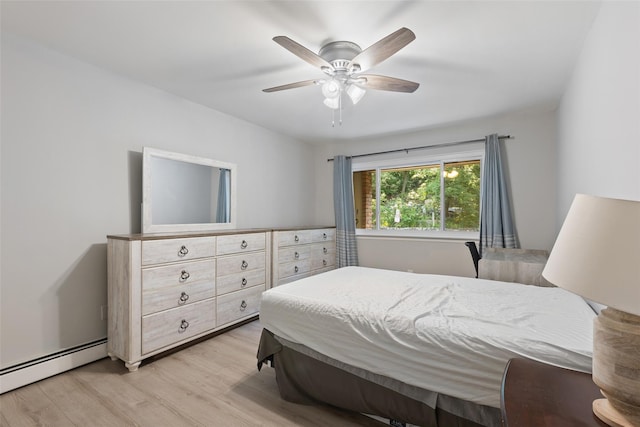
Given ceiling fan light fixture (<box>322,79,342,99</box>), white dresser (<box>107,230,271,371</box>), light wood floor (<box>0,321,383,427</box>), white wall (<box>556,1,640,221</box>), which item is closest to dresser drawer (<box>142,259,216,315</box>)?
white dresser (<box>107,230,271,371</box>)

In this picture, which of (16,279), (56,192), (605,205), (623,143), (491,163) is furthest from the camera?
(491,163)

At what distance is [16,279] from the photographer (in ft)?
6.61

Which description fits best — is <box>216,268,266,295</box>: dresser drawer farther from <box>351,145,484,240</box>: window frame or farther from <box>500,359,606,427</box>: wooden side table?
<box>500,359,606,427</box>: wooden side table

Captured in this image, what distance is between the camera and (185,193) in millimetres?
3010

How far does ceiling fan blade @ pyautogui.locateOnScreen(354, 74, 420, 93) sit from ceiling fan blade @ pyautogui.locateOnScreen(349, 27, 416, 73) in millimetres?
117

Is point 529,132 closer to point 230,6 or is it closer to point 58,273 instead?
point 230,6

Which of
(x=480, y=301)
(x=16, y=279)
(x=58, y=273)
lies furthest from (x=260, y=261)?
(x=480, y=301)

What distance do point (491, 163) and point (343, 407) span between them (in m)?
3.23

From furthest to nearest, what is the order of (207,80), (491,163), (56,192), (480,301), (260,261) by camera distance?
1. (491,163)
2. (260,261)
3. (207,80)
4. (56,192)
5. (480,301)

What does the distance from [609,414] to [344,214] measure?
3.93 metres

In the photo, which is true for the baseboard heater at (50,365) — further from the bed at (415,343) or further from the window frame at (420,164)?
the window frame at (420,164)

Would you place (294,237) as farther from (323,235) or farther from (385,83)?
(385,83)

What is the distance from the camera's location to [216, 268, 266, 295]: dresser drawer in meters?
2.85

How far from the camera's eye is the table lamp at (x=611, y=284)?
666mm
